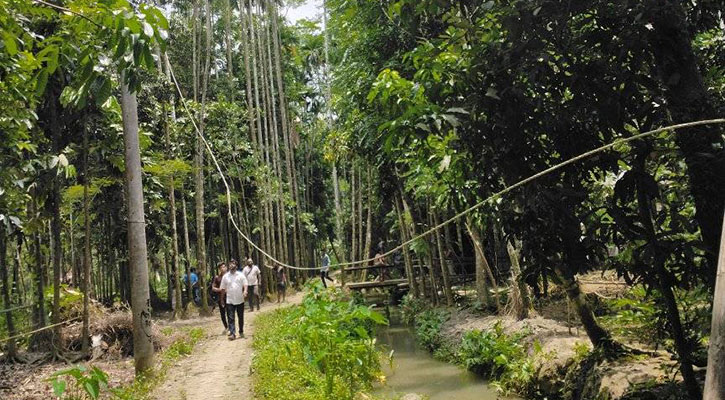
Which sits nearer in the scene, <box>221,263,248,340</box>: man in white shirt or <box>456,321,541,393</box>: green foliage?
<box>456,321,541,393</box>: green foliage

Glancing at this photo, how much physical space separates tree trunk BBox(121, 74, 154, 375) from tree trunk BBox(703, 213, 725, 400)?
6.52 metres

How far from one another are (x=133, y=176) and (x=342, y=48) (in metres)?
6.28

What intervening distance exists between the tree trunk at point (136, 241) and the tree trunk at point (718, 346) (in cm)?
652

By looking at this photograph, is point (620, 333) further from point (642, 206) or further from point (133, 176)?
point (133, 176)

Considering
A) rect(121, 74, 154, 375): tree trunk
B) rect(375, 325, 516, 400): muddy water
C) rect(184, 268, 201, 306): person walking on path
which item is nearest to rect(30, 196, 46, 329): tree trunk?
rect(121, 74, 154, 375): tree trunk

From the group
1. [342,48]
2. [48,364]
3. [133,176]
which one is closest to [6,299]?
[48,364]

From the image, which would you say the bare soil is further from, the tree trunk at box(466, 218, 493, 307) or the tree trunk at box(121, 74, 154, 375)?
the tree trunk at box(121, 74, 154, 375)

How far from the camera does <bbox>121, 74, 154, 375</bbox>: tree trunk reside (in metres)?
6.93

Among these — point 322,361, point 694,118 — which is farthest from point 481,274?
point 694,118

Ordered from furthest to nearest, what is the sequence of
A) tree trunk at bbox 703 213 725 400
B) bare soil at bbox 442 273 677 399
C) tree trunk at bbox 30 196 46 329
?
tree trunk at bbox 30 196 46 329 → bare soil at bbox 442 273 677 399 → tree trunk at bbox 703 213 725 400

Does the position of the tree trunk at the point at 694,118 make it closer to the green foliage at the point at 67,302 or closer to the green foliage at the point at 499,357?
the green foliage at the point at 499,357

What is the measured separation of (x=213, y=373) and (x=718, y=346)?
740 cm

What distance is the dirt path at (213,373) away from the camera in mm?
6723

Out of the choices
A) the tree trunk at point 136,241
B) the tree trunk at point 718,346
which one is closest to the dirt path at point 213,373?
the tree trunk at point 136,241
